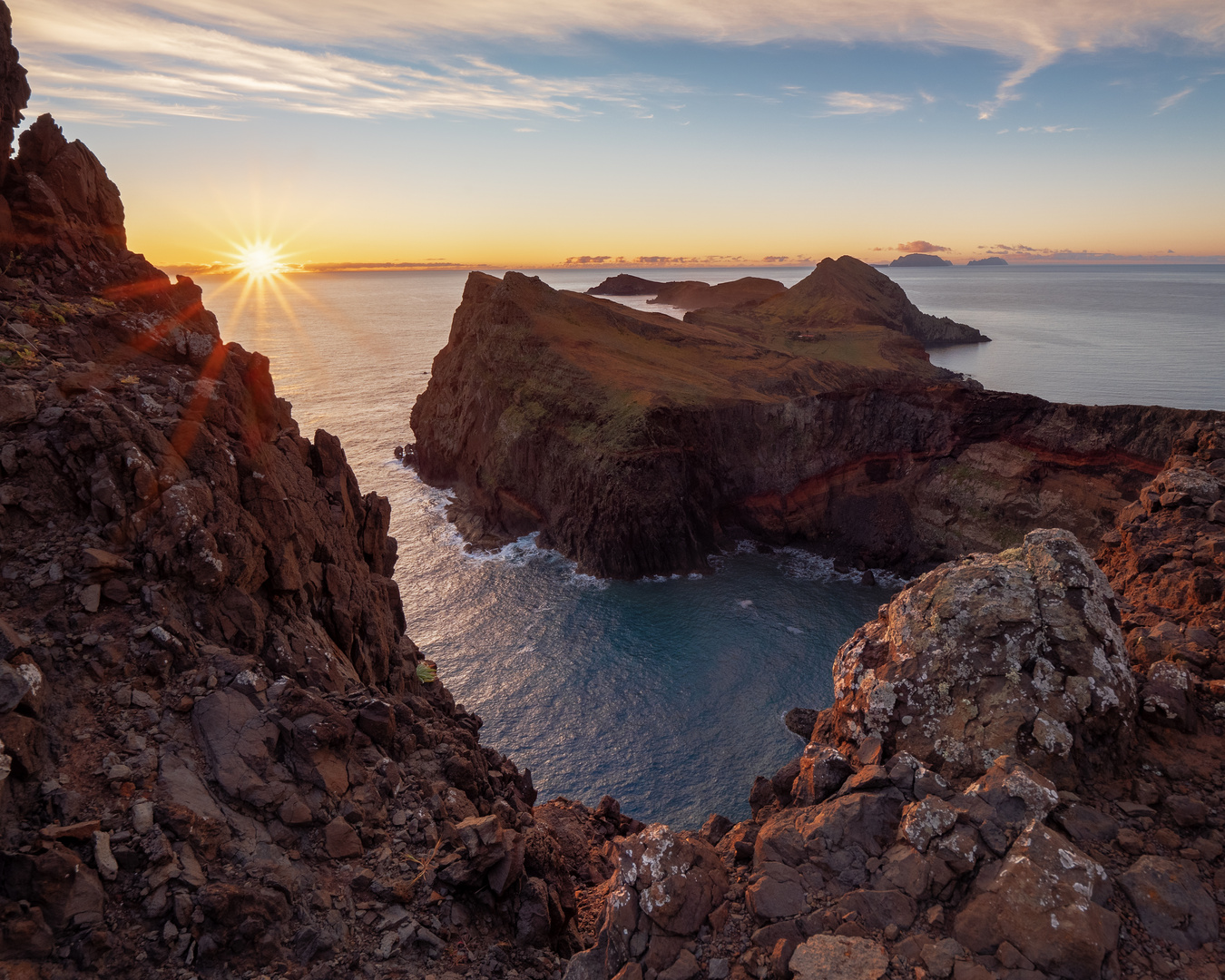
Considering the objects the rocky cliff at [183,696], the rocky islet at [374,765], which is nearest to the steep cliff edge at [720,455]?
the rocky islet at [374,765]

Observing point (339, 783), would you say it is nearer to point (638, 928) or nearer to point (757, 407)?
point (638, 928)

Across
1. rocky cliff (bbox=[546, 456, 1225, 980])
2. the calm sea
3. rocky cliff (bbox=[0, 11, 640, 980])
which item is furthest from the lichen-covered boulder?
the calm sea

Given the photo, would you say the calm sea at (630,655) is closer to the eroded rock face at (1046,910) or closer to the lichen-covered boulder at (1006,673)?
the lichen-covered boulder at (1006,673)

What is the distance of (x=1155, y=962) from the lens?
35.3 feet

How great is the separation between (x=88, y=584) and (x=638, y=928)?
1384 cm

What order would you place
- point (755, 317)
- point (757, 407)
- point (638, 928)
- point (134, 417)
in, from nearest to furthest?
point (638, 928) → point (134, 417) → point (757, 407) → point (755, 317)

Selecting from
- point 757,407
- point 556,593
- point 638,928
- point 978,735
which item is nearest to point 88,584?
point 638,928

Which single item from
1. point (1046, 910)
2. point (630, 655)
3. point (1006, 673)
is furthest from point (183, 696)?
point (630, 655)

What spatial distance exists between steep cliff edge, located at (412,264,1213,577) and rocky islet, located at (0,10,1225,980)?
4509 centimetres

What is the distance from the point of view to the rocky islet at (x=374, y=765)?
36.7ft

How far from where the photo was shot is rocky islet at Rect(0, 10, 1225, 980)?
1117 centimetres

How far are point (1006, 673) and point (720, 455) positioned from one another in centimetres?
6006

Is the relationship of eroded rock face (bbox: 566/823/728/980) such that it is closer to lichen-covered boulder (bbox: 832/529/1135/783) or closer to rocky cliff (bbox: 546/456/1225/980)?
rocky cliff (bbox: 546/456/1225/980)

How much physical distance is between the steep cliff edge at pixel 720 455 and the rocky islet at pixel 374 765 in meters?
45.1
